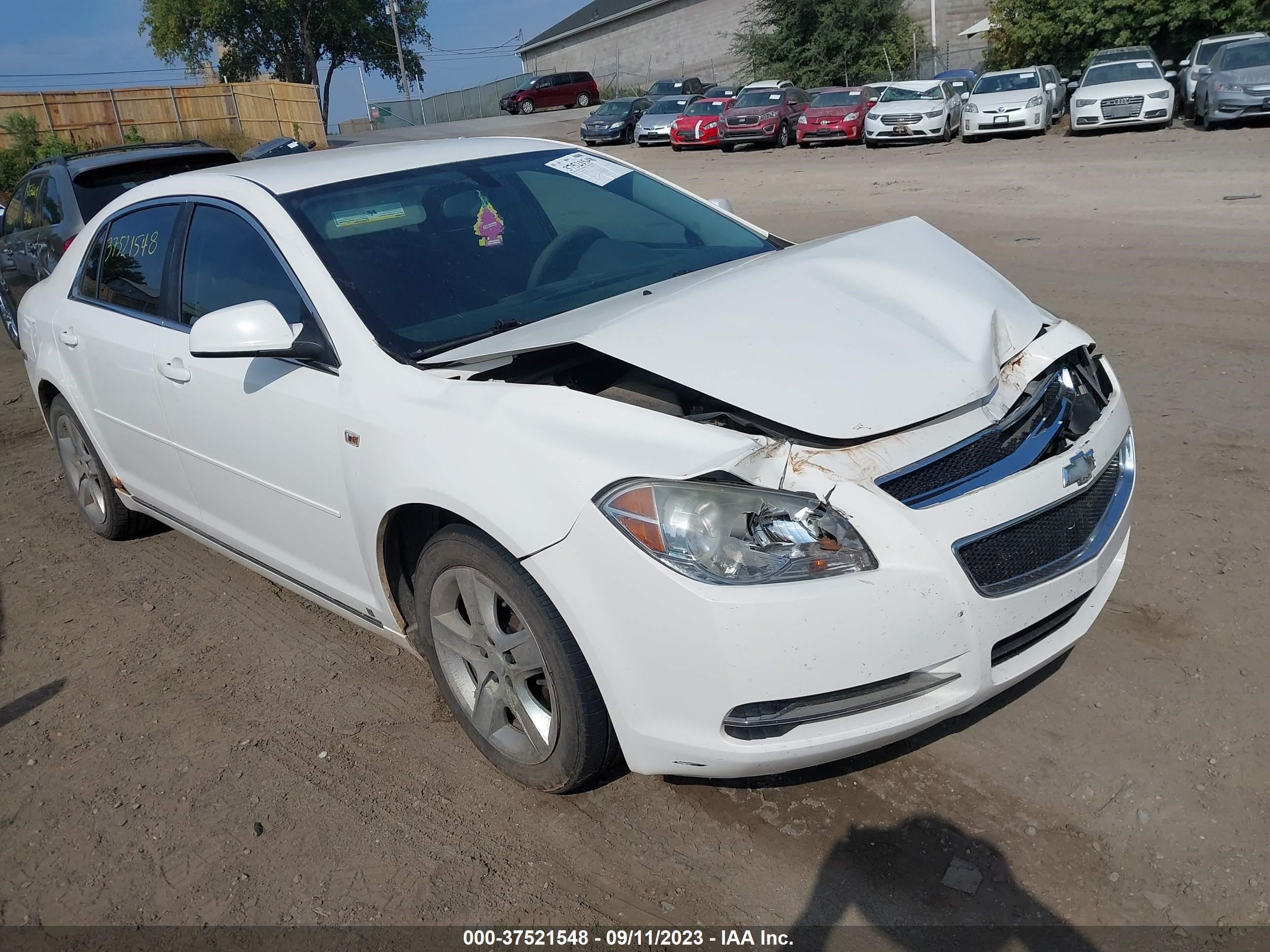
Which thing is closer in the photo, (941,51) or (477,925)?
(477,925)

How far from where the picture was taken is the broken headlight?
2318 millimetres

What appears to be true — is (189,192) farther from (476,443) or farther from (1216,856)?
(1216,856)

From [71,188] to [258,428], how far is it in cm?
650

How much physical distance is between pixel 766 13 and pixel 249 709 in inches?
1623

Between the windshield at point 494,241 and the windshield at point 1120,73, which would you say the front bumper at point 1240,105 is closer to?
the windshield at point 1120,73

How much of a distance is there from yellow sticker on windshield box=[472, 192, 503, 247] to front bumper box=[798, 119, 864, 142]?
22.2 metres

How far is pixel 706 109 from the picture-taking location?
27562 millimetres

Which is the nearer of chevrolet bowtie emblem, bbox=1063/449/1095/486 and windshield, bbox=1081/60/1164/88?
chevrolet bowtie emblem, bbox=1063/449/1095/486

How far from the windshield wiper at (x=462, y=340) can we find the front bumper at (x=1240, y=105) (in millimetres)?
19147

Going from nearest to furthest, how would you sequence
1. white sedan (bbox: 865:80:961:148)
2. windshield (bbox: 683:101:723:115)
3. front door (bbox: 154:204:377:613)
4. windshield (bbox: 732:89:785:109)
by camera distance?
front door (bbox: 154:204:377:613) → white sedan (bbox: 865:80:961:148) → windshield (bbox: 732:89:785:109) → windshield (bbox: 683:101:723:115)

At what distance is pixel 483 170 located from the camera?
12.6 feet

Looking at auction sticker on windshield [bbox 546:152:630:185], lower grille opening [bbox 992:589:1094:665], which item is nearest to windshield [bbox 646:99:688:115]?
auction sticker on windshield [bbox 546:152:630:185]

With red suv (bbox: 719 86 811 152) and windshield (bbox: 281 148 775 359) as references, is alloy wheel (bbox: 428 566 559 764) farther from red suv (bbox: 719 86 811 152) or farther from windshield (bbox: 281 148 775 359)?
red suv (bbox: 719 86 811 152)

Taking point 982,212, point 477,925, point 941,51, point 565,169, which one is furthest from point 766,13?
point 477,925
